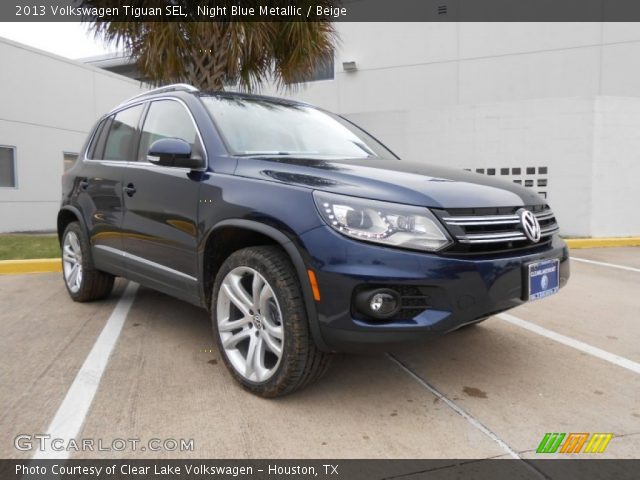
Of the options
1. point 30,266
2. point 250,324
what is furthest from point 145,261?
point 30,266

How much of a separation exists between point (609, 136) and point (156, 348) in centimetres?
899

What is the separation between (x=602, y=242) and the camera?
28.7ft

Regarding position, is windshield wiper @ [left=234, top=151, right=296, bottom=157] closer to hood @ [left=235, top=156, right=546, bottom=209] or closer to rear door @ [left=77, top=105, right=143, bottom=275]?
hood @ [left=235, top=156, right=546, bottom=209]

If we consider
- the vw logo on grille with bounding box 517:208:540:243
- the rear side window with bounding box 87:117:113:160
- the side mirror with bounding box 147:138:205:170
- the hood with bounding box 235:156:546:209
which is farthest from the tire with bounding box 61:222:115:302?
the vw logo on grille with bounding box 517:208:540:243

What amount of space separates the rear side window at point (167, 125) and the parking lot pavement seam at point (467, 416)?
70.9 inches

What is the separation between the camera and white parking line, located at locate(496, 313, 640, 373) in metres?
3.12

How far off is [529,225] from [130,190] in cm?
260

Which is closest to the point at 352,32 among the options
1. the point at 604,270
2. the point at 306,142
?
the point at 604,270

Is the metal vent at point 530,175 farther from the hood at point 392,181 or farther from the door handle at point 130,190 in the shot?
the door handle at point 130,190

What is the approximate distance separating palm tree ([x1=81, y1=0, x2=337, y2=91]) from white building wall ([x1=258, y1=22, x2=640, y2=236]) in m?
2.00

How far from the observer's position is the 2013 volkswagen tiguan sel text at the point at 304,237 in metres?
2.22

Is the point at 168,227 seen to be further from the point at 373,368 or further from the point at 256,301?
the point at 373,368

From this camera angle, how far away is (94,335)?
367cm

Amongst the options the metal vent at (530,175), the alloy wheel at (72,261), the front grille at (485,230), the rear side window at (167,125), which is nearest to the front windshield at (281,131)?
the rear side window at (167,125)
